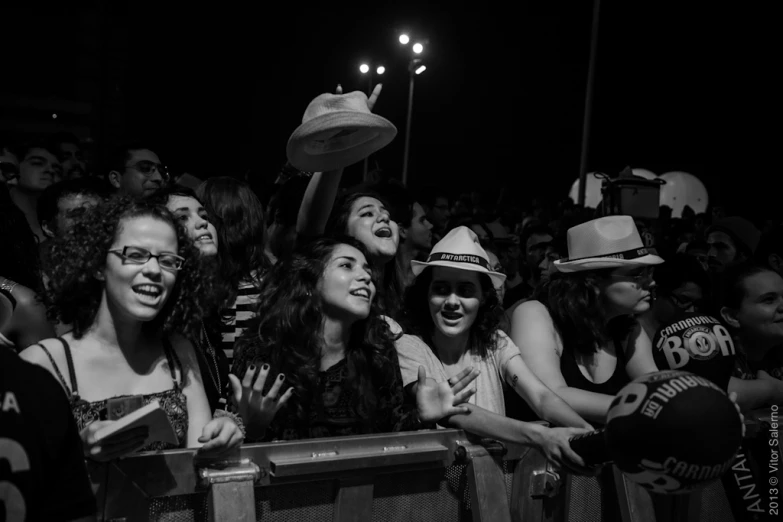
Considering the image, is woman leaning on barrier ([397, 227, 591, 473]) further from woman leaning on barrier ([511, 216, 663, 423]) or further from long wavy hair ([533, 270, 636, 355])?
long wavy hair ([533, 270, 636, 355])

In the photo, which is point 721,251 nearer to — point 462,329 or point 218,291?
point 462,329

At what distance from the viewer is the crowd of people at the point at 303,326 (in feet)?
7.31

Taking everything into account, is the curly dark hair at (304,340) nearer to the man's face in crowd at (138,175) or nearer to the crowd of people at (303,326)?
the crowd of people at (303,326)

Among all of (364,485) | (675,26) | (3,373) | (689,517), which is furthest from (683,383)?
(675,26)

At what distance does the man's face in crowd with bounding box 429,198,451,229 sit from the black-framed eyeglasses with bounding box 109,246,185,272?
5803mm

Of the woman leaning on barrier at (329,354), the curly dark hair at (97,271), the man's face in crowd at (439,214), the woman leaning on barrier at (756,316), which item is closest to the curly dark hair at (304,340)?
the woman leaning on barrier at (329,354)

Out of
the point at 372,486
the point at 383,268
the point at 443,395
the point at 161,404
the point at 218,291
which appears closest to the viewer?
the point at 372,486

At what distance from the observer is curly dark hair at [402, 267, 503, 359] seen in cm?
330

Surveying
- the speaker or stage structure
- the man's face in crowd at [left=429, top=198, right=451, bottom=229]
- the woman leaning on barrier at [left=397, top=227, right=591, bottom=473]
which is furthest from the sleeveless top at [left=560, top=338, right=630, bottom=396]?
the speaker or stage structure

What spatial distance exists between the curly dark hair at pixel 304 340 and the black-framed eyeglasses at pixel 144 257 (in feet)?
1.81

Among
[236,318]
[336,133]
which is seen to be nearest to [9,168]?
[236,318]

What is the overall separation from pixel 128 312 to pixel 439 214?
22.8 ft

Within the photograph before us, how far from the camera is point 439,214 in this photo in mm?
9008

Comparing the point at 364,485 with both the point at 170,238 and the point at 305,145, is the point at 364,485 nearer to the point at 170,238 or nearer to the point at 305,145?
the point at 170,238
